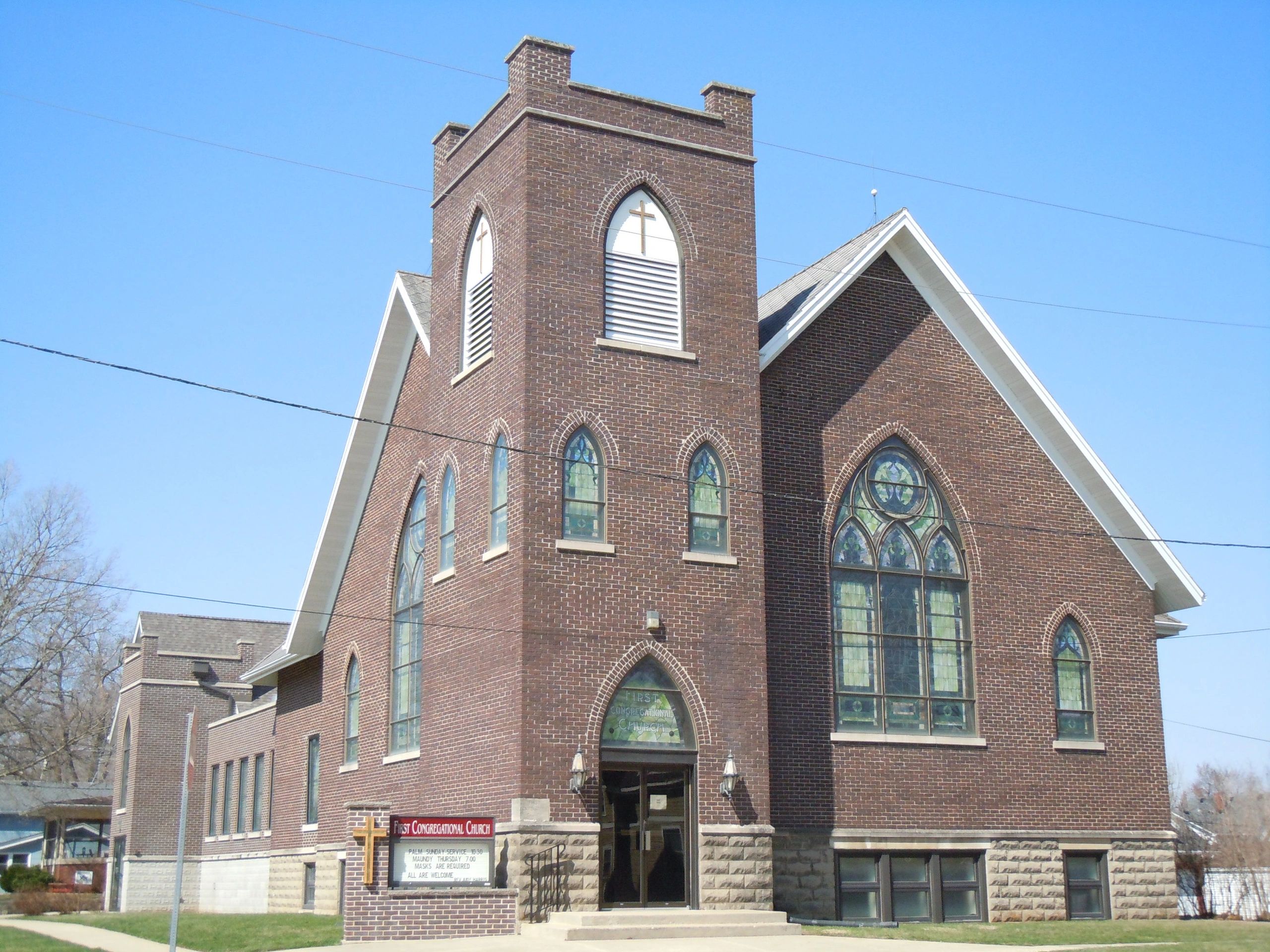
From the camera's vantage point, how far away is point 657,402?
21.9 m

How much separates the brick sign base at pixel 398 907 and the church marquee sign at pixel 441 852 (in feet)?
0.40

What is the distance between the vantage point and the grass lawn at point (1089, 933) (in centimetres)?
1831

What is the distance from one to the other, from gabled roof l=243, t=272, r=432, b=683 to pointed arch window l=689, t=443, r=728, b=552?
5838 millimetres

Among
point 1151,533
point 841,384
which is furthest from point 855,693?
point 1151,533

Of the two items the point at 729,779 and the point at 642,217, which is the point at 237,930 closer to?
the point at 729,779

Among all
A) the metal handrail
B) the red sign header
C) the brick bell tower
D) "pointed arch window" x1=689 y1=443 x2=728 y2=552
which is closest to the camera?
the red sign header

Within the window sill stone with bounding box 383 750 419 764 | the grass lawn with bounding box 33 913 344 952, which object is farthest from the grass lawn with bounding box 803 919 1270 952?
the window sill stone with bounding box 383 750 419 764

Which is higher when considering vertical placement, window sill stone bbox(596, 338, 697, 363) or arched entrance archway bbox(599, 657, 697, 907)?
window sill stone bbox(596, 338, 697, 363)

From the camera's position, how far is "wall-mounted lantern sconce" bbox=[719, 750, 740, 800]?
20.8m

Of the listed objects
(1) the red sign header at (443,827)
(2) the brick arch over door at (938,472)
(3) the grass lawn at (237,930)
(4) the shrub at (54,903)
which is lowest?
(4) the shrub at (54,903)

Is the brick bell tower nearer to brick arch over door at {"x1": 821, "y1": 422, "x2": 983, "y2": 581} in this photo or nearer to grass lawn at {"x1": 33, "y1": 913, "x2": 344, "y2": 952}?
brick arch over door at {"x1": 821, "y1": 422, "x2": 983, "y2": 581}

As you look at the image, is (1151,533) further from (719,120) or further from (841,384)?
(719,120)

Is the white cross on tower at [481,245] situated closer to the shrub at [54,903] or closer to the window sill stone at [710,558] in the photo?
the window sill stone at [710,558]

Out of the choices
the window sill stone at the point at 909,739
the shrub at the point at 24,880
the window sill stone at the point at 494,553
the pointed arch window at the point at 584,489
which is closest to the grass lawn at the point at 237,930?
the window sill stone at the point at 494,553
